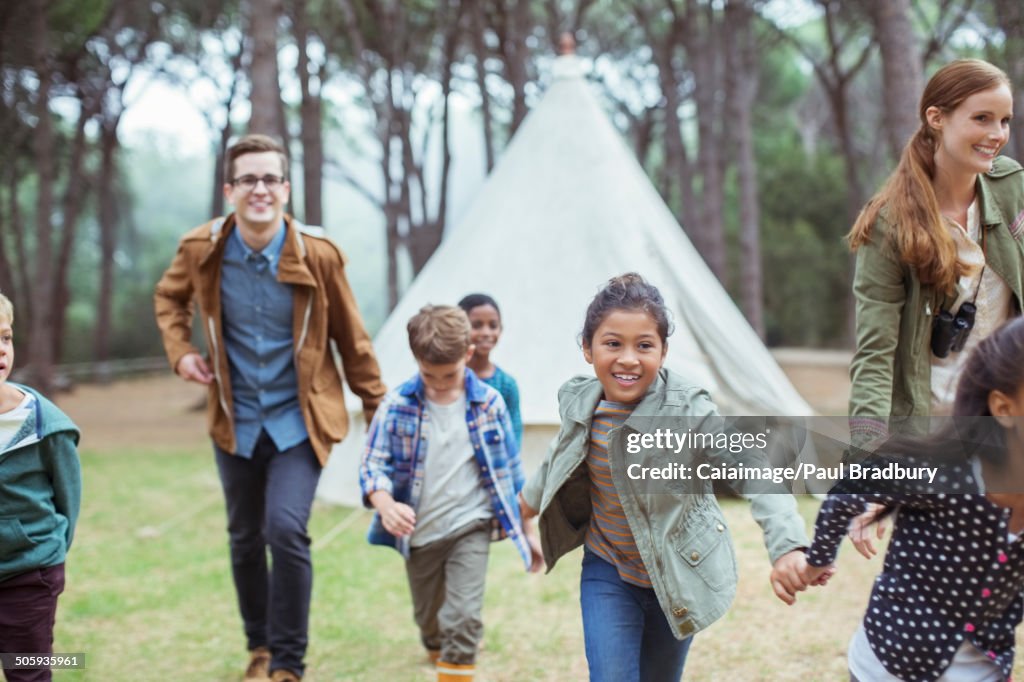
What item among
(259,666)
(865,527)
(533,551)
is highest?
(865,527)

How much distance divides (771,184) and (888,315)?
21.5 meters

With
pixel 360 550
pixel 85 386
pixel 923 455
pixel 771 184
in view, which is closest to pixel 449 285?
pixel 360 550

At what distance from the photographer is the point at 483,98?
1597 centimetres

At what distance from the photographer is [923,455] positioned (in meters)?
1.84

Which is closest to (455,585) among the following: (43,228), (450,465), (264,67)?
(450,465)

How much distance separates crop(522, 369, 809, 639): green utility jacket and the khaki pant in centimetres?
73

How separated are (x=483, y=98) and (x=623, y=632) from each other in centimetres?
1431

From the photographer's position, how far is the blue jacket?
2643mm

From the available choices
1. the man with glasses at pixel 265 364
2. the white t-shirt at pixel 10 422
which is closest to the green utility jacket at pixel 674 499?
the man with glasses at pixel 265 364

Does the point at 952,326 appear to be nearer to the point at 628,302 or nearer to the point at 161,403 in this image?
the point at 628,302

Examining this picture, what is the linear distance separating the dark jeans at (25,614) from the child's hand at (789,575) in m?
1.85

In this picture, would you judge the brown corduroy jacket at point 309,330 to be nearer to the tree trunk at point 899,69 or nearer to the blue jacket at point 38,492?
the blue jacket at point 38,492

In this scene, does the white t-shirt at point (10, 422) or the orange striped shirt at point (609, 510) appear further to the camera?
the white t-shirt at point (10, 422)

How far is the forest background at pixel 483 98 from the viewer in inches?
466
